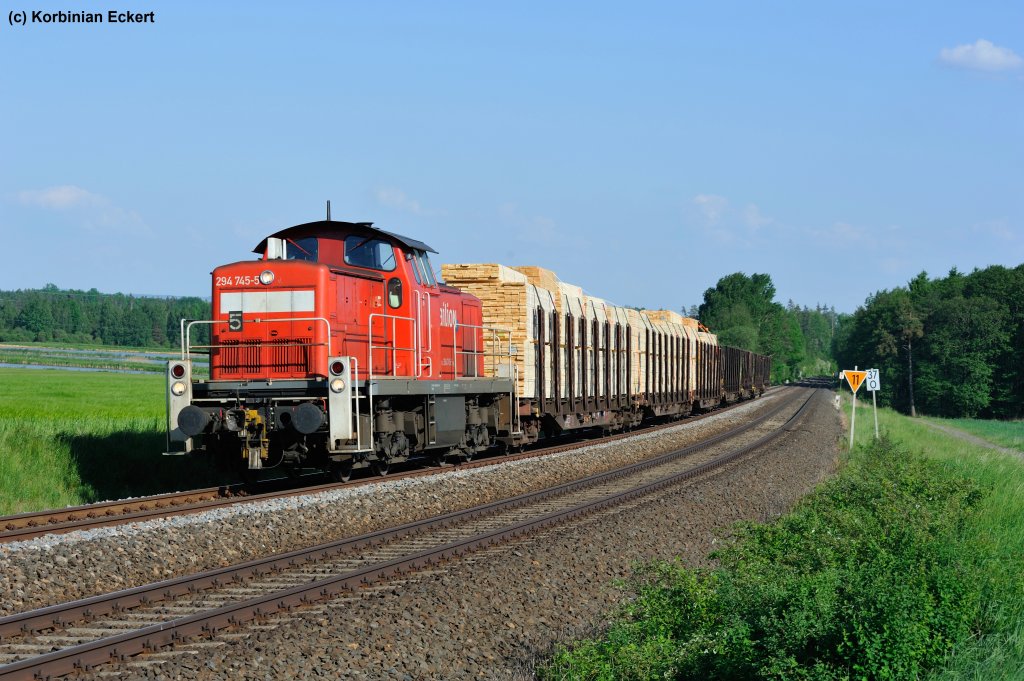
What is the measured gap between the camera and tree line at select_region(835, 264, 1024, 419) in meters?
84.2

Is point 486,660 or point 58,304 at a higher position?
point 58,304

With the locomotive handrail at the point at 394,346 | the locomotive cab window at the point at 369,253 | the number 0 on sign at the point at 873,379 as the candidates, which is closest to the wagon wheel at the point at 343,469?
the locomotive handrail at the point at 394,346

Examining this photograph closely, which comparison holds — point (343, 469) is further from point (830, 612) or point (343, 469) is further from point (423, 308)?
point (830, 612)

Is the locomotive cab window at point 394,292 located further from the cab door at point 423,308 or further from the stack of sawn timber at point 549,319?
the stack of sawn timber at point 549,319

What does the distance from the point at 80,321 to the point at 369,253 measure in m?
119

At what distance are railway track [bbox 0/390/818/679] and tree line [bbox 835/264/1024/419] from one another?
81.7m

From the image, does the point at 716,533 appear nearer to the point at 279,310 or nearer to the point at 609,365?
the point at 279,310

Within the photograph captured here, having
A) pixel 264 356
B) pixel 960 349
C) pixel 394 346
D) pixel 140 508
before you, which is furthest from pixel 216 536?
pixel 960 349

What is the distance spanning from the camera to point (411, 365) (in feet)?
50.9

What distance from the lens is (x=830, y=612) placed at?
583cm

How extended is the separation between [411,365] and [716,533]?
6.01 metres

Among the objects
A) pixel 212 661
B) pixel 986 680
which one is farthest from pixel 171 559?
pixel 986 680

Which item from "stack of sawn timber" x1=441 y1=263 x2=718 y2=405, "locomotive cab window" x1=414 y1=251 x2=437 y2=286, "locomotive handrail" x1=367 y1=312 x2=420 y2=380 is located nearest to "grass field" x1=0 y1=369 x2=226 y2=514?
"locomotive handrail" x1=367 y1=312 x2=420 y2=380

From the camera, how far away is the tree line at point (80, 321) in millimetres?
114500
